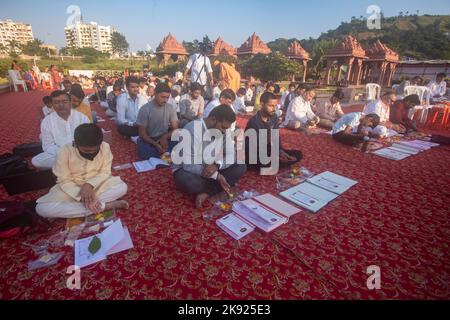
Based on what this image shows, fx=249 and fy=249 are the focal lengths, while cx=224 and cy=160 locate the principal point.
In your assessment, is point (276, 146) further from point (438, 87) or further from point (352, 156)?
point (438, 87)

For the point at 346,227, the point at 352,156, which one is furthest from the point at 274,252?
the point at 352,156

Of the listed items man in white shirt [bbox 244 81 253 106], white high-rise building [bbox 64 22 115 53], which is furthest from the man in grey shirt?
white high-rise building [bbox 64 22 115 53]

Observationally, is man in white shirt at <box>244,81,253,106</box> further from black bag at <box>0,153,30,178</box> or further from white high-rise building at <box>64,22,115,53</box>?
white high-rise building at <box>64,22,115,53</box>

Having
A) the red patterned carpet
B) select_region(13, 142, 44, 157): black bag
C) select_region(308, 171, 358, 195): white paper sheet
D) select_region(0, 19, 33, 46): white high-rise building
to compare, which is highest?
select_region(0, 19, 33, 46): white high-rise building

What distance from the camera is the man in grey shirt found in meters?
4.05

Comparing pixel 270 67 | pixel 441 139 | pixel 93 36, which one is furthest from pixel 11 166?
pixel 93 36

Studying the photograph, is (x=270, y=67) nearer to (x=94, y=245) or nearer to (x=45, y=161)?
(x=45, y=161)

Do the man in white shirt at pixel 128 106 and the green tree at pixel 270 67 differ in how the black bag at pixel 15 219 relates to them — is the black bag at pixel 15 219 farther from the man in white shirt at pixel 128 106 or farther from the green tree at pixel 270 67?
the green tree at pixel 270 67

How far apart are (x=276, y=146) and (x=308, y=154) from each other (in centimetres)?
121

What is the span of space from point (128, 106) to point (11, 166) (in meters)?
2.67

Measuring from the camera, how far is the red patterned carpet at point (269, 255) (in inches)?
70.2

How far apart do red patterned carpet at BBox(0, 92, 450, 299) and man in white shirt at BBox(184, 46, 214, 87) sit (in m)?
5.00

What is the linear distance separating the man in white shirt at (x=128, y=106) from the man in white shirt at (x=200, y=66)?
237cm

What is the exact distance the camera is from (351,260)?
208 centimetres
